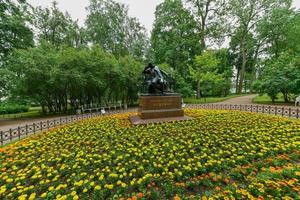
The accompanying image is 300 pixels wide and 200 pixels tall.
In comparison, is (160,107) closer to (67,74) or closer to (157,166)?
(157,166)

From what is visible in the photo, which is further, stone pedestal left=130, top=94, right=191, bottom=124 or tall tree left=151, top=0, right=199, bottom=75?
tall tree left=151, top=0, right=199, bottom=75

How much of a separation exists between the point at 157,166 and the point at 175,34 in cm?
2681

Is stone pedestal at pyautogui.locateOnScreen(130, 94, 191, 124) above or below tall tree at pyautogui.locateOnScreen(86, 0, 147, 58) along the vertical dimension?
below

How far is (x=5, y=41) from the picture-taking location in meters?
15.6

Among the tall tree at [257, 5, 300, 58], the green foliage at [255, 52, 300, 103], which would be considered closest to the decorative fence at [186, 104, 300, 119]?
the green foliage at [255, 52, 300, 103]

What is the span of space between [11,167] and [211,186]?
5.12 metres

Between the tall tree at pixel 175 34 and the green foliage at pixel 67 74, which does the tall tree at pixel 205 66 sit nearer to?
the tall tree at pixel 175 34

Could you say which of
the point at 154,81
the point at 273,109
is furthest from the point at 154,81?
the point at 273,109

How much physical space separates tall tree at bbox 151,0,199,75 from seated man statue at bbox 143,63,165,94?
58.6 ft

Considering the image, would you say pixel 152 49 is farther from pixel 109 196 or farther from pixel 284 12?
pixel 109 196

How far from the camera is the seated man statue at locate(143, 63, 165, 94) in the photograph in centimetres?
931

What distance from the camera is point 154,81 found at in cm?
927

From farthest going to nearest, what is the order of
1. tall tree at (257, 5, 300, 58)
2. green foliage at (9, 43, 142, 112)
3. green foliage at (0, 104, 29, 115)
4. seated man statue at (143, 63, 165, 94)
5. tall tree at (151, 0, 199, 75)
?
tall tree at (151, 0, 199, 75), tall tree at (257, 5, 300, 58), green foliage at (0, 104, 29, 115), green foliage at (9, 43, 142, 112), seated man statue at (143, 63, 165, 94)

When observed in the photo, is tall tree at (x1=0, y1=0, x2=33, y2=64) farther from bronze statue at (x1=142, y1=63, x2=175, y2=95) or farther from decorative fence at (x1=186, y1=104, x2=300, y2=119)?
decorative fence at (x1=186, y1=104, x2=300, y2=119)
